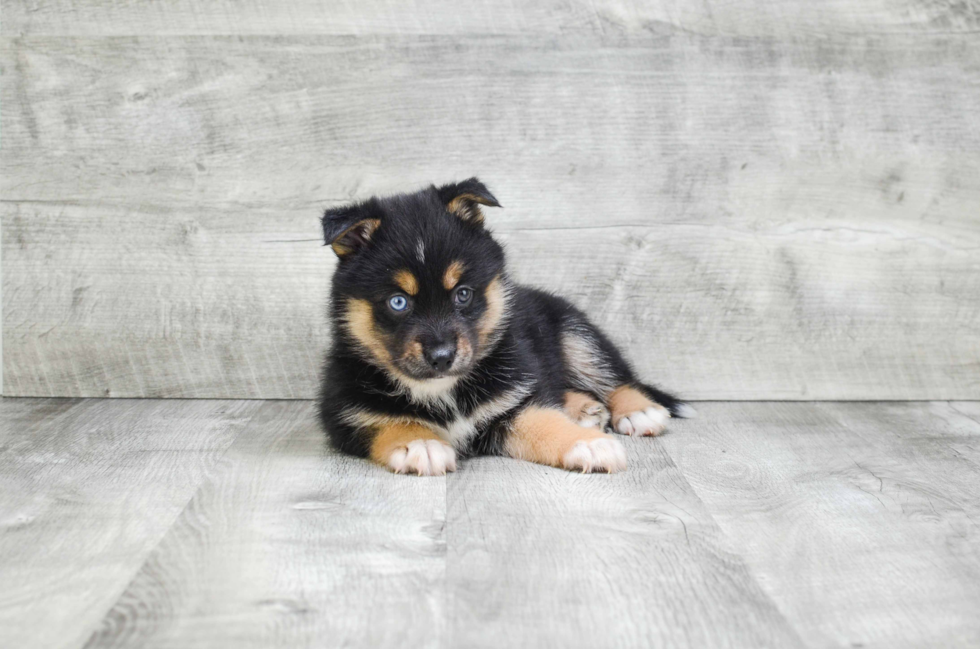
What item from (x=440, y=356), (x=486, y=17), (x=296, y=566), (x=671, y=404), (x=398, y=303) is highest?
(x=486, y=17)

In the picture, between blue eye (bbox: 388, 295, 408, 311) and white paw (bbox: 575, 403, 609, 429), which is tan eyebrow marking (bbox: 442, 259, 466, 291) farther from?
white paw (bbox: 575, 403, 609, 429)

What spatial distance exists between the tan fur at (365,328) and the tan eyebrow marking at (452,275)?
272 mm

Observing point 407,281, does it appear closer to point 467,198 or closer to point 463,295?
point 463,295

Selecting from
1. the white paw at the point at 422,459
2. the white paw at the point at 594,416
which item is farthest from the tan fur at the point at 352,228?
the white paw at the point at 594,416

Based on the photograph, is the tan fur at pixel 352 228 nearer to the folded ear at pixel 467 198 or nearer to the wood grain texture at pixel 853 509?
the folded ear at pixel 467 198

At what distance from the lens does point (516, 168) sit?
393cm

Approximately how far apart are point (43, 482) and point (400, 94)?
2090mm

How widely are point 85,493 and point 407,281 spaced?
1.16 m

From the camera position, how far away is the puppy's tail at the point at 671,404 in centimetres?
379

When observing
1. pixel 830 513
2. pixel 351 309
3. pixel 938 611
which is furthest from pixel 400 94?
pixel 938 611

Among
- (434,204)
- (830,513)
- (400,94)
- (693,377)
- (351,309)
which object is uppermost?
(400,94)

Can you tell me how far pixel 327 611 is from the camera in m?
1.89

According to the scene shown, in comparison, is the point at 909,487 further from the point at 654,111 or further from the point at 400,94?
the point at 400,94

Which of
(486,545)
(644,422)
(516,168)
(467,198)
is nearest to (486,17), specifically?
(516,168)
